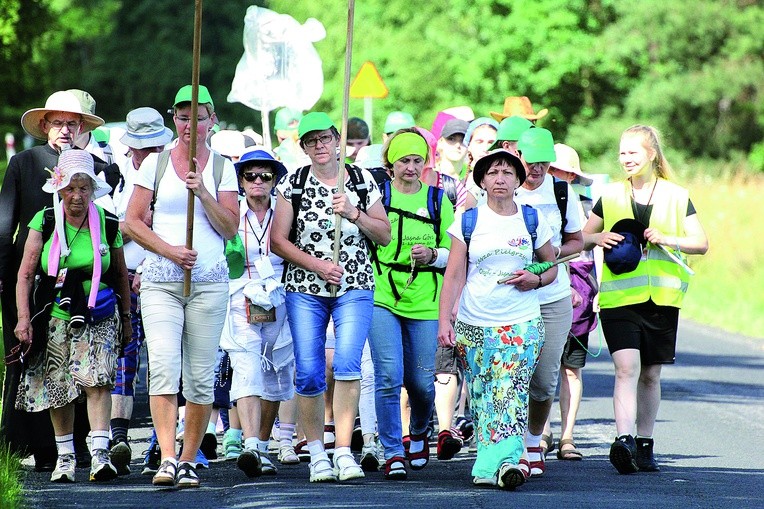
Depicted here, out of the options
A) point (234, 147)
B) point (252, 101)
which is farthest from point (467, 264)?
point (252, 101)

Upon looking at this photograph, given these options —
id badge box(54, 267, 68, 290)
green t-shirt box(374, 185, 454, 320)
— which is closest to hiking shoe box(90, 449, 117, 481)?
id badge box(54, 267, 68, 290)

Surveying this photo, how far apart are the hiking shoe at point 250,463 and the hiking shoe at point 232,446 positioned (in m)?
0.96

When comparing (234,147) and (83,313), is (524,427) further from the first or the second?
(234,147)

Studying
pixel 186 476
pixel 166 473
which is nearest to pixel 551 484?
pixel 186 476

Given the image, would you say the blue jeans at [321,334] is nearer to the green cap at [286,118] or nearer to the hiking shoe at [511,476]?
the hiking shoe at [511,476]

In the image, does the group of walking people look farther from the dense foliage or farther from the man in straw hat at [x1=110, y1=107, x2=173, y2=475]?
the dense foliage

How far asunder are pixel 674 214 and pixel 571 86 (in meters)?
33.8

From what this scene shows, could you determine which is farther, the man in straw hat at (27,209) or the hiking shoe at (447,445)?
the hiking shoe at (447,445)

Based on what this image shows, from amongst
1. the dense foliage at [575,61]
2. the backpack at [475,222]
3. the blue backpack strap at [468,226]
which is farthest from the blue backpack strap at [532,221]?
the dense foliage at [575,61]

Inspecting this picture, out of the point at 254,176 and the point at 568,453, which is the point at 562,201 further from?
the point at 254,176

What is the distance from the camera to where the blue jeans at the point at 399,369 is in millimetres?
9492

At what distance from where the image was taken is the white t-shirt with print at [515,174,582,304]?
957 cm

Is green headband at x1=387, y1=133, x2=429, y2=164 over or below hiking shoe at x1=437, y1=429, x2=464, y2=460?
over

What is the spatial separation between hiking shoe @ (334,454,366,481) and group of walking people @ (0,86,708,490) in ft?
0.07
